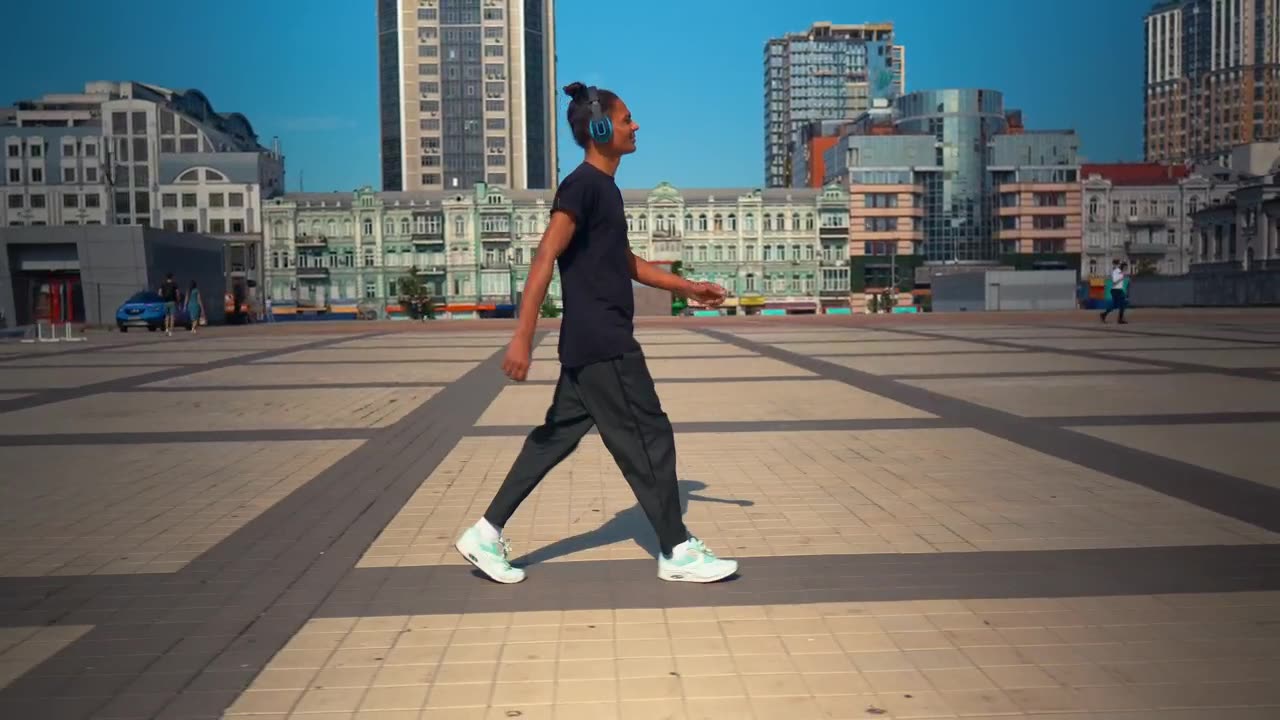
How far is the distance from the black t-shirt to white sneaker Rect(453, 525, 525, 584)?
0.84 m

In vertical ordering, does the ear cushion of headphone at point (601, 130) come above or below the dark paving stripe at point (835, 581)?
above

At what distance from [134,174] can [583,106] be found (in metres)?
105

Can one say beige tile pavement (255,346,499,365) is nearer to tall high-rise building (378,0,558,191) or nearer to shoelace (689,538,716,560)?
shoelace (689,538,716,560)

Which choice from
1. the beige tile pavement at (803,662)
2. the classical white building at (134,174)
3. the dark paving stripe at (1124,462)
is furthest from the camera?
the classical white building at (134,174)

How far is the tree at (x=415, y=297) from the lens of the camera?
237 feet

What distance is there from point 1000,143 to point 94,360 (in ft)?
309

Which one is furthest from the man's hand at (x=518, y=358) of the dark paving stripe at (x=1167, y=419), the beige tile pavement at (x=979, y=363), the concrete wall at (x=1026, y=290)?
the concrete wall at (x=1026, y=290)

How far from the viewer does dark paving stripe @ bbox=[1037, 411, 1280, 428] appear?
898 cm

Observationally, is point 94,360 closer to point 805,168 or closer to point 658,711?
point 658,711

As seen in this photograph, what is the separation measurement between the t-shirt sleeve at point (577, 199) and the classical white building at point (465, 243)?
283 feet

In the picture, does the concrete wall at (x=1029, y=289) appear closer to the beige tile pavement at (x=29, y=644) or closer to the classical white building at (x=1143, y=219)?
the classical white building at (x=1143, y=219)

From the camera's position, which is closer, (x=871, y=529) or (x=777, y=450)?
(x=871, y=529)

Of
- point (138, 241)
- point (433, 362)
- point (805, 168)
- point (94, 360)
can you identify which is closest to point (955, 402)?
point (433, 362)

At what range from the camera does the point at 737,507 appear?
5973 mm
